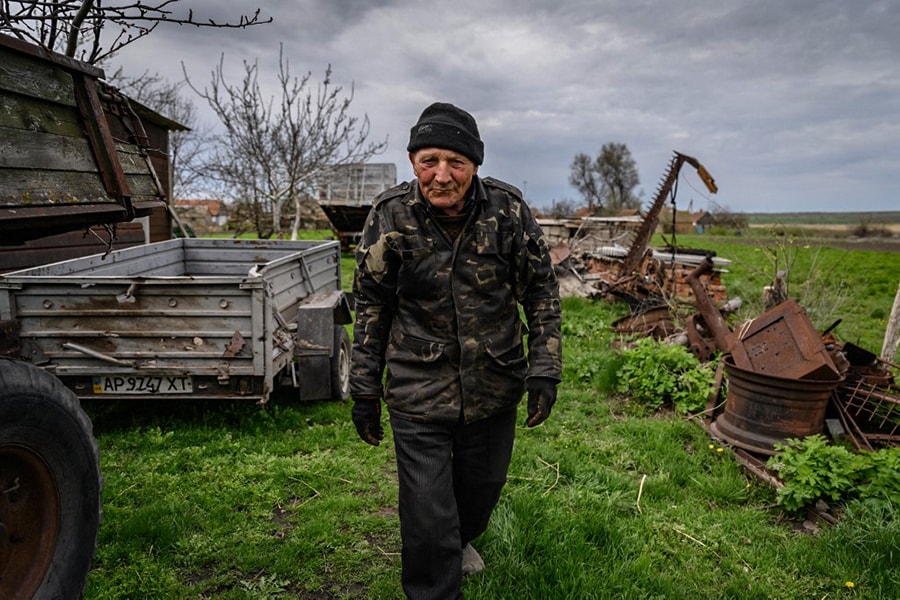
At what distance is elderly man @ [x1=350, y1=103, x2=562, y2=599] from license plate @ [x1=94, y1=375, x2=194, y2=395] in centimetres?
227

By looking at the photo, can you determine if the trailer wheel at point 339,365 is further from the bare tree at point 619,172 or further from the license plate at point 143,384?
the bare tree at point 619,172

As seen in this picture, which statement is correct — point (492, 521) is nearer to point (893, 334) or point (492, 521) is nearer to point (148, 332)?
point (148, 332)

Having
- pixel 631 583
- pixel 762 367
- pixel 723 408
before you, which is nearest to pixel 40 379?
pixel 631 583

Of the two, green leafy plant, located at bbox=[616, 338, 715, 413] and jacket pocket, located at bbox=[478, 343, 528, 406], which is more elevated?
jacket pocket, located at bbox=[478, 343, 528, 406]

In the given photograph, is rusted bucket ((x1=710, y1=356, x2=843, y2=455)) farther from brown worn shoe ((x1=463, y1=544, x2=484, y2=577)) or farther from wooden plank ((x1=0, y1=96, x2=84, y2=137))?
wooden plank ((x1=0, y1=96, x2=84, y2=137))

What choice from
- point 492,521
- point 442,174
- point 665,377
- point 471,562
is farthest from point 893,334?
point 442,174

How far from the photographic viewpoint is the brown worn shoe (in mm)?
2816

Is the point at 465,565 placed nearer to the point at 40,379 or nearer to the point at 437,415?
the point at 437,415

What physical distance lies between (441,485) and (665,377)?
3.76 meters

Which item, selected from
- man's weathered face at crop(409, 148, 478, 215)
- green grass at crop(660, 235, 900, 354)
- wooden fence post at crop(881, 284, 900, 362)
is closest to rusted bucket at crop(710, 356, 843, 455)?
wooden fence post at crop(881, 284, 900, 362)

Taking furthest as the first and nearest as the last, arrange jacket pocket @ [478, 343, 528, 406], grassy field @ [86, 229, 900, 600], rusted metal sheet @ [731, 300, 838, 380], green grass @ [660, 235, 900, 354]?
green grass @ [660, 235, 900, 354] < rusted metal sheet @ [731, 300, 838, 380] < grassy field @ [86, 229, 900, 600] < jacket pocket @ [478, 343, 528, 406]

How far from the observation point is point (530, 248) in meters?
2.48

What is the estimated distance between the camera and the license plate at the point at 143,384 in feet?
13.6

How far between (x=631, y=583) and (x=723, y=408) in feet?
8.85
